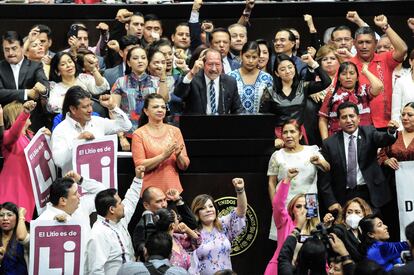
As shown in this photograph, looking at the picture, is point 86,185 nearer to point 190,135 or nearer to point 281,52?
point 190,135

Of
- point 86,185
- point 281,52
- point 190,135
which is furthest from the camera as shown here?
point 281,52

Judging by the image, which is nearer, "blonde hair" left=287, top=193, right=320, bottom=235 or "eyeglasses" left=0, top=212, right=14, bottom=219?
"eyeglasses" left=0, top=212, right=14, bottom=219

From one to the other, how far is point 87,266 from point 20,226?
797 mm

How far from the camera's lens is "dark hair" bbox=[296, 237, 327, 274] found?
13312 millimetres

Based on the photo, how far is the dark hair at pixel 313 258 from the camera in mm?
13312

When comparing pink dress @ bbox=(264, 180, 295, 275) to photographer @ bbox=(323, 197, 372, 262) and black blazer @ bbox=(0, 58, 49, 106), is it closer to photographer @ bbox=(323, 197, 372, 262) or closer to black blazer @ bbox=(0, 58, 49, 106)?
photographer @ bbox=(323, 197, 372, 262)

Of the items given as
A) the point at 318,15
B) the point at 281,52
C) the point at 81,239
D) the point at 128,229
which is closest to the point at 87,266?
the point at 81,239

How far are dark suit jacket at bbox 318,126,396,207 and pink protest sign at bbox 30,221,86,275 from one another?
10.0 feet

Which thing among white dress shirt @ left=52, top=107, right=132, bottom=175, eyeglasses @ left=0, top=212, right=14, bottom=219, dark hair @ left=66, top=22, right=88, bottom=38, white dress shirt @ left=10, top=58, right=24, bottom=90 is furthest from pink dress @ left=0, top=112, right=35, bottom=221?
dark hair @ left=66, top=22, right=88, bottom=38

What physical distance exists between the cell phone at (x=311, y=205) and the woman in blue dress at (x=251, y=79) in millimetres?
1998

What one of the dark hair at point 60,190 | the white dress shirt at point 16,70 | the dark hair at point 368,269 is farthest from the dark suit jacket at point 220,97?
the dark hair at point 368,269

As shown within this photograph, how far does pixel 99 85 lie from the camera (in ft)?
58.0

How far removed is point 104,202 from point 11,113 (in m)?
2.26

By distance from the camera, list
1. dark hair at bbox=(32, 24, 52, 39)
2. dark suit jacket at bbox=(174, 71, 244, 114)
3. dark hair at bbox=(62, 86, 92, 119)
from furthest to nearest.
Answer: dark hair at bbox=(32, 24, 52, 39), dark suit jacket at bbox=(174, 71, 244, 114), dark hair at bbox=(62, 86, 92, 119)
